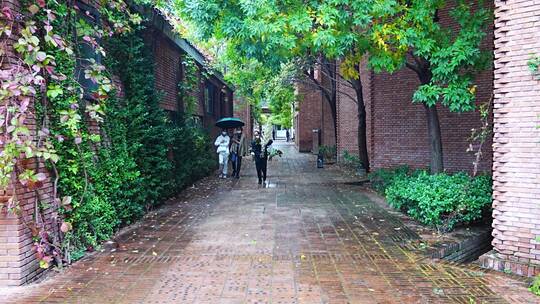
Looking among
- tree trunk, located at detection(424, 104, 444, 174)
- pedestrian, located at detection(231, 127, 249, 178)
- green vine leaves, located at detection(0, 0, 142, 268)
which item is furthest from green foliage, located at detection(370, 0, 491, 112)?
pedestrian, located at detection(231, 127, 249, 178)

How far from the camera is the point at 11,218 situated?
15.8ft

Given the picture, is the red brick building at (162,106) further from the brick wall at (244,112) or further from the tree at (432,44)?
the brick wall at (244,112)

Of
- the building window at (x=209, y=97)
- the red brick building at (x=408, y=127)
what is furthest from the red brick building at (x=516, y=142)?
the building window at (x=209, y=97)

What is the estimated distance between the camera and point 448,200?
24.0 ft

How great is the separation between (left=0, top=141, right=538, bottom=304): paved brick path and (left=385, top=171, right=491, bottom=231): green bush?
0.45m

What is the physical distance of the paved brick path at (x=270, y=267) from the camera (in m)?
4.67

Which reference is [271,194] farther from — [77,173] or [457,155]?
[77,173]

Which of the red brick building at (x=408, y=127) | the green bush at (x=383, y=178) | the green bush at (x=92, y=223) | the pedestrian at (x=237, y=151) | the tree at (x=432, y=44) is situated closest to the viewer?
the green bush at (x=92, y=223)

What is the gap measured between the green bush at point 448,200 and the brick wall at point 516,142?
4.98 feet

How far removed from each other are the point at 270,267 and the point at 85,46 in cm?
430

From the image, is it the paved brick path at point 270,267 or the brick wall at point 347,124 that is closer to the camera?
the paved brick path at point 270,267

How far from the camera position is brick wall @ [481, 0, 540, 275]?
5348mm

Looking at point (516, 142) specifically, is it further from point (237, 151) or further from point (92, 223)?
point (237, 151)

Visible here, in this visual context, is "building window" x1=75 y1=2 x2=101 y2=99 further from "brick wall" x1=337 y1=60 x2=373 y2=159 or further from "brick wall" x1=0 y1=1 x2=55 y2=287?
"brick wall" x1=337 y1=60 x2=373 y2=159
